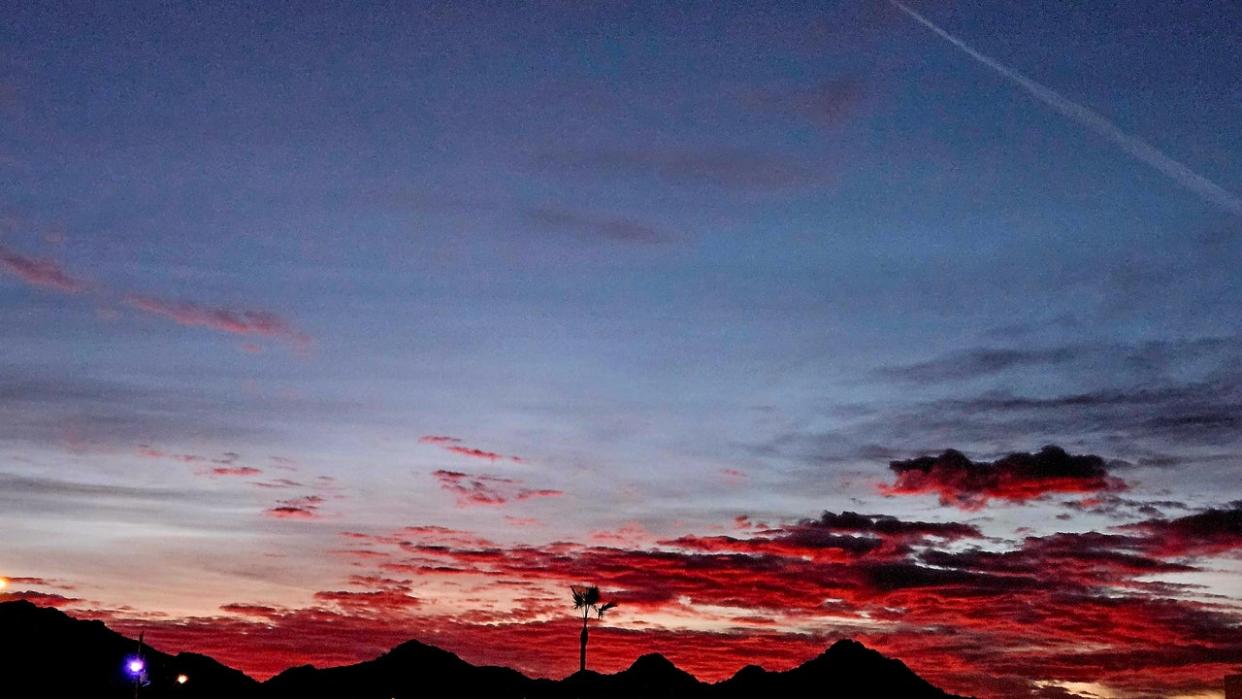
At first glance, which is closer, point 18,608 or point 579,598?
point 579,598

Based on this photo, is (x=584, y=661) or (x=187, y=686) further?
(x=187, y=686)

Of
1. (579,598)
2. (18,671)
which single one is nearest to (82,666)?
(18,671)

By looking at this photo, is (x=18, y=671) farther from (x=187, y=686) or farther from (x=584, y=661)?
(x=584, y=661)

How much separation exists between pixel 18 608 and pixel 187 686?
29473 millimetres

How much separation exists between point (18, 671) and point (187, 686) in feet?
97.1

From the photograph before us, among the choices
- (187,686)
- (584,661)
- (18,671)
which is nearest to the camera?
(584,661)

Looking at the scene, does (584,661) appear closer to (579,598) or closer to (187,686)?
(579,598)

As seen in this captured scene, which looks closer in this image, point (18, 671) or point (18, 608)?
point (18, 671)

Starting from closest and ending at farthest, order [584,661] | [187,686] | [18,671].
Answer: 1. [584,661]
2. [18,671]
3. [187,686]

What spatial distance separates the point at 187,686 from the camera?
19850cm

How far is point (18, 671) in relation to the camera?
572 ft

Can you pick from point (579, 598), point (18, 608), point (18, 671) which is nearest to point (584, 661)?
point (579, 598)

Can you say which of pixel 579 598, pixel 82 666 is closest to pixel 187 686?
pixel 82 666

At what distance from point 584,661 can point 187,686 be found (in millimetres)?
118933
